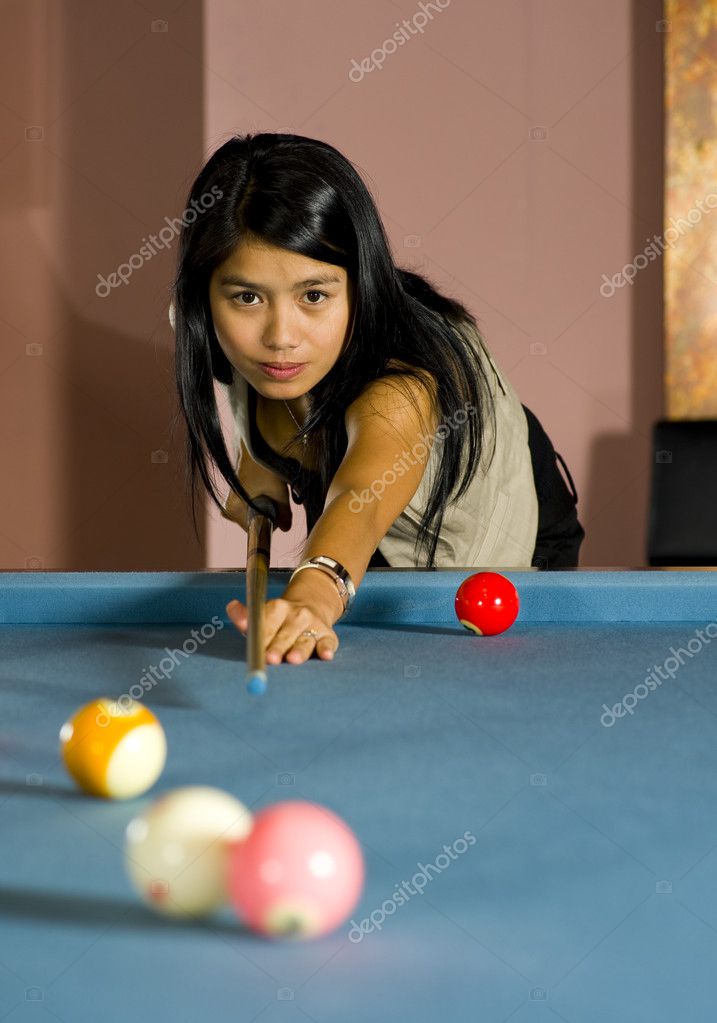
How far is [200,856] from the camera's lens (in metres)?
0.68

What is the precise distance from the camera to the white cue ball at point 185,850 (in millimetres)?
661

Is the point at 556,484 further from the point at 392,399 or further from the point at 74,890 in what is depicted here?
the point at 74,890

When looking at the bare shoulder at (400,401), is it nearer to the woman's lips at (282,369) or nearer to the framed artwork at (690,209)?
the woman's lips at (282,369)

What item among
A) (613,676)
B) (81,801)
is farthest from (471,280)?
(81,801)

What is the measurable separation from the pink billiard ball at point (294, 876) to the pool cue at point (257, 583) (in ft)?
1.42

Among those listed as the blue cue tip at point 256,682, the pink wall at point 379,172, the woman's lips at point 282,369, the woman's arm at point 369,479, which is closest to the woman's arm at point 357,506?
the woman's arm at point 369,479

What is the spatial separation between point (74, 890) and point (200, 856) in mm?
87

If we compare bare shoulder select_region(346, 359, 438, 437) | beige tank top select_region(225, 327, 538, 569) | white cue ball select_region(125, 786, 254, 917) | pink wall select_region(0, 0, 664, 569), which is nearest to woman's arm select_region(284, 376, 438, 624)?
bare shoulder select_region(346, 359, 438, 437)

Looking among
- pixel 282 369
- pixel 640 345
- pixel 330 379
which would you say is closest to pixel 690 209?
pixel 640 345

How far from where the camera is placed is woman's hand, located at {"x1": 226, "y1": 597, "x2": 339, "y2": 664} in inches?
55.0

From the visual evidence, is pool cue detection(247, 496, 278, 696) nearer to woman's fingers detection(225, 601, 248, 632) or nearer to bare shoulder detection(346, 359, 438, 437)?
woman's fingers detection(225, 601, 248, 632)

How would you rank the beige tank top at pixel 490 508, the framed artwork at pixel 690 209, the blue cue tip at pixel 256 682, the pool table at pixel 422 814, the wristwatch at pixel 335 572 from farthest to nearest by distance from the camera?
the framed artwork at pixel 690 209 → the beige tank top at pixel 490 508 → the wristwatch at pixel 335 572 → the blue cue tip at pixel 256 682 → the pool table at pixel 422 814

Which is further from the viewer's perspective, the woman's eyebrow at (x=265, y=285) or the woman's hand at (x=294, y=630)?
the woman's eyebrow at (x=265, y=285)

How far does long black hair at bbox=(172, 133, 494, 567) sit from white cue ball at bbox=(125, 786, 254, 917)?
1.12 meters
